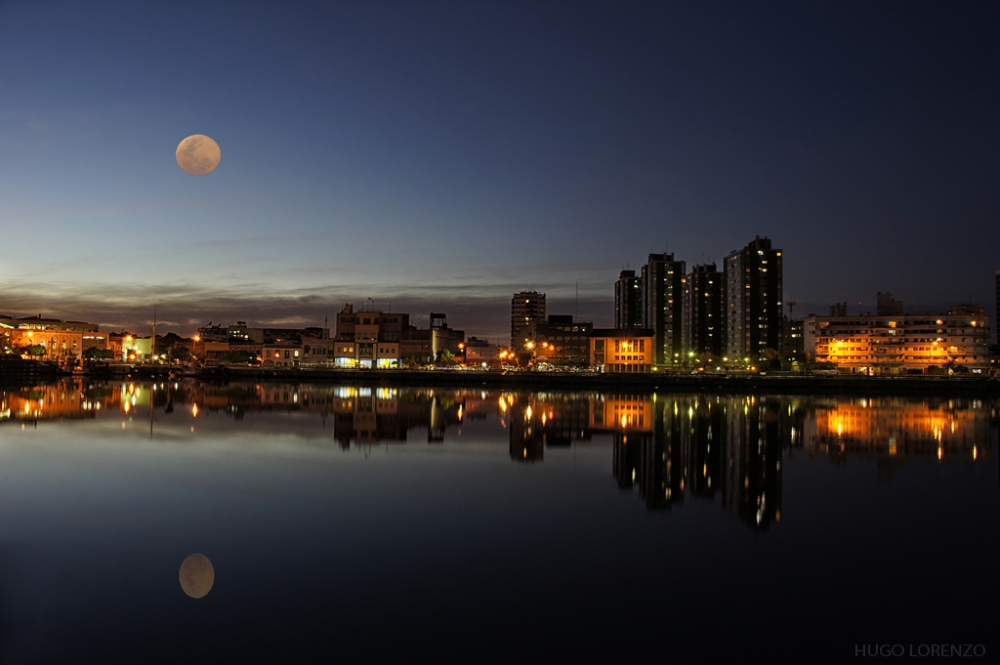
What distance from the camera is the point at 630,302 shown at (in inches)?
4904

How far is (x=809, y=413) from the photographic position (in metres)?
31.0

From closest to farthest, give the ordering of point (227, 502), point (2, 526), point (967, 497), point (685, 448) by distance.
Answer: point (2, 526), point (227, 502), point (967, 497), point (685, 448)

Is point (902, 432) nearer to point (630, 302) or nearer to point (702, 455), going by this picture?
point (702, 455)

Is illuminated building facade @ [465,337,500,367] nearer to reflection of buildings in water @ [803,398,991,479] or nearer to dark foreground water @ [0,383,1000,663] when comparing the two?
reflection of buildings in water @ [803,398,991,479]

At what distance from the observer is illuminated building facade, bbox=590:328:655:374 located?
66.1 meters

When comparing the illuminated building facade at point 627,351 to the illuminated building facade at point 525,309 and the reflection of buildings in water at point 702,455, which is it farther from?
the illuminated building facade at point 525,309

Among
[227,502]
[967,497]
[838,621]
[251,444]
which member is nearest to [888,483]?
[967,497]

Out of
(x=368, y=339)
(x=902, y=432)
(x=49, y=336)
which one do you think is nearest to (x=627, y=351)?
(x=368, y=339)

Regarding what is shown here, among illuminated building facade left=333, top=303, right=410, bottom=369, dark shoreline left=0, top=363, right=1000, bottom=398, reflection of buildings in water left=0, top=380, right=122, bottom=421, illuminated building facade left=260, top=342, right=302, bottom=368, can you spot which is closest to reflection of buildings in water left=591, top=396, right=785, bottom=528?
dark shoreline left=0, top=363, right=1000, bottom=398

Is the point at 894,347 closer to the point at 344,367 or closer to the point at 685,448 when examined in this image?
the point at 344,367

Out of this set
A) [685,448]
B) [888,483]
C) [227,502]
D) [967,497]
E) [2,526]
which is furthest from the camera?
[685,448]

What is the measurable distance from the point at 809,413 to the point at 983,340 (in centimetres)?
6517

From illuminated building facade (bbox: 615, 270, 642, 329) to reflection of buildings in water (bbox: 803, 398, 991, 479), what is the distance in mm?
87322

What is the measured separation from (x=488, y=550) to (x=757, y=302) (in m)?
90.2
